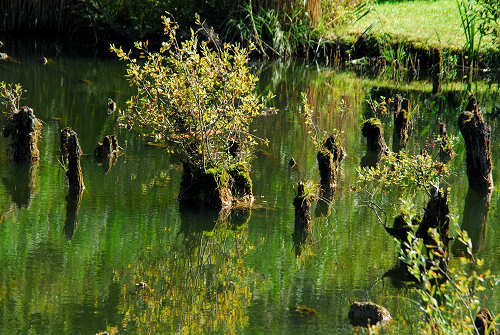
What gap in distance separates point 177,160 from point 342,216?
271 cm

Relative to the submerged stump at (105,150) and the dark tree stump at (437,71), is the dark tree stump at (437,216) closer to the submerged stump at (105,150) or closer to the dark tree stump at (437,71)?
the submerged stump at (105,150)

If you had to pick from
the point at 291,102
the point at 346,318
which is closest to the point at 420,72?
the point at 291,102

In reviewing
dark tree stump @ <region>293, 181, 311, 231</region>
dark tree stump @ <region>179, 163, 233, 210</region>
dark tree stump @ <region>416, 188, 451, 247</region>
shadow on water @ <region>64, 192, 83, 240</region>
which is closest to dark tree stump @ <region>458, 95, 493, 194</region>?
dark tree stump @ <region>293, 181, 311, 231</region>

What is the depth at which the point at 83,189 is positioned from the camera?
468 inches

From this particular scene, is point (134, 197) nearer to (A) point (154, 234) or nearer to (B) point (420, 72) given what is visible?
(A) point (154, 234)

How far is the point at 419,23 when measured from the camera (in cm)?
2514

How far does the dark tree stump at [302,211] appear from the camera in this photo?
417 inches

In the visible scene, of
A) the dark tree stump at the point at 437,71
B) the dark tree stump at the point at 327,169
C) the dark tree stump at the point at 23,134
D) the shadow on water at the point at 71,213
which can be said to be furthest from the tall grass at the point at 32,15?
the dark tree stump at the point at 327,169

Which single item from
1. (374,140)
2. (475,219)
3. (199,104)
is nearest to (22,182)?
(199,104)

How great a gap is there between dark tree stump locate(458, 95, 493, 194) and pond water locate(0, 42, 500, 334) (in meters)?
0.21

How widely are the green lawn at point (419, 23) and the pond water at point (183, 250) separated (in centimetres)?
794

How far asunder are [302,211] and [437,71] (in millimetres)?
12629

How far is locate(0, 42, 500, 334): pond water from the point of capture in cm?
810

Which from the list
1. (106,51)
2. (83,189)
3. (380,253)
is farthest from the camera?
(106,51)
